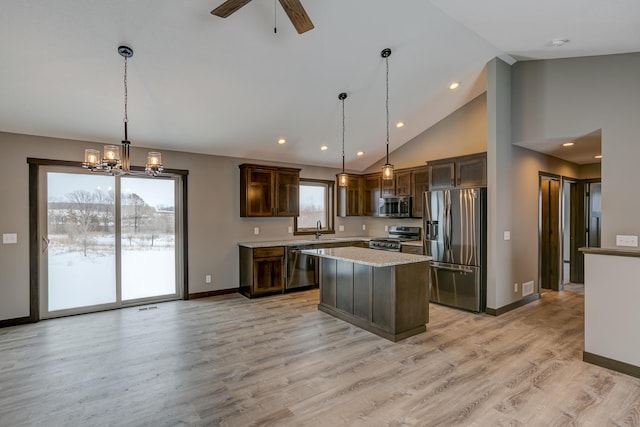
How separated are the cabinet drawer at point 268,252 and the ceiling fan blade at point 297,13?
3779 mm

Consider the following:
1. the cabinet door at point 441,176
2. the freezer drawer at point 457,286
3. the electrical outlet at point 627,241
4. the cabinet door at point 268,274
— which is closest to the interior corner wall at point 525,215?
the freezer drawer at point 457,286

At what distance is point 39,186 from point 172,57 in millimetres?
2817

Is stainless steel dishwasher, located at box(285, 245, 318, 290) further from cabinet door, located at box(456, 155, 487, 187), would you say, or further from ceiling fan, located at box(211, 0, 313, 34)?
ceiling fan, located at box(211, 0, 313, 34)

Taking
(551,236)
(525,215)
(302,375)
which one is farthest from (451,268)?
(302,375)

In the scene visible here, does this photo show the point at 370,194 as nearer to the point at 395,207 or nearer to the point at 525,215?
the point at 395,207

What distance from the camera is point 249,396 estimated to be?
263cm

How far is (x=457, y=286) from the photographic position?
4871 millimetres

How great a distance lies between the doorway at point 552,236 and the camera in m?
5.78

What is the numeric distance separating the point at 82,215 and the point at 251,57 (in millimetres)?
3439

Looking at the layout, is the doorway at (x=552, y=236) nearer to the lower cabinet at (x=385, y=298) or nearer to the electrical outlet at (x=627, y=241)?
the electrical outlet at (x=627, y=241)

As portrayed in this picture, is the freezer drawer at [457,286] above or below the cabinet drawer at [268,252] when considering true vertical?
below

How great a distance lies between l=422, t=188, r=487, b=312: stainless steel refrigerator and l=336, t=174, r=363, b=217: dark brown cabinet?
7.10 feet

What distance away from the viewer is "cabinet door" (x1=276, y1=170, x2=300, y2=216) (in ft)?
20.2

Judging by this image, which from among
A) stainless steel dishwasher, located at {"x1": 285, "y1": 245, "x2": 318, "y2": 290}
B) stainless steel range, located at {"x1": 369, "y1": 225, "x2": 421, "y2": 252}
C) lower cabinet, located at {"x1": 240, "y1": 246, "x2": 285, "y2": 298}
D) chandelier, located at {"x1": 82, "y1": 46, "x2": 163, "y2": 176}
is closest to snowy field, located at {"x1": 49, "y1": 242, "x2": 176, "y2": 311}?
lower cabinet, located at {"x1": 240, "y1": 246, "x2": 285, "y2": 298}
